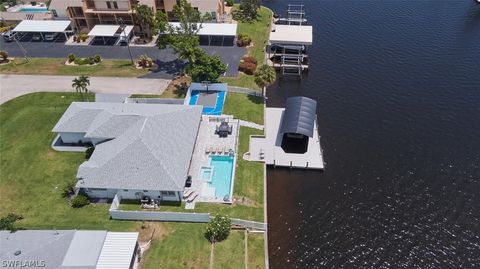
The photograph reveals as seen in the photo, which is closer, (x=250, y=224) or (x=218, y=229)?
(x=218, y=229)

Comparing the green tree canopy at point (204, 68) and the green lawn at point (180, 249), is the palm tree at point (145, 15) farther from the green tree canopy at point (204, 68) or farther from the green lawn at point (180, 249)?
the green lawn at point (180, 249)

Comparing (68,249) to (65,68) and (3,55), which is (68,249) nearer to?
(65,68)

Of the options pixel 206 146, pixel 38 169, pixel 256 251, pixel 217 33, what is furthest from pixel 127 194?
pixel 217 33

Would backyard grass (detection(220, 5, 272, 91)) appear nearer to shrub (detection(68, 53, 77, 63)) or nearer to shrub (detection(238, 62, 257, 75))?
shrub (detection(238, 62, 257, 75))

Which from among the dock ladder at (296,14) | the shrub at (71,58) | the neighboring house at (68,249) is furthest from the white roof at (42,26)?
the neighboring house at (68,249)

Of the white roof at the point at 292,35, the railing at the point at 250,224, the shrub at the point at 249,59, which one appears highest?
the white roof at the point at 292,35

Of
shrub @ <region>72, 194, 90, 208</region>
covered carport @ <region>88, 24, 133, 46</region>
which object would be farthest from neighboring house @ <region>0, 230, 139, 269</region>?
covered carport @ <region>88, 24, 133, 46</region>

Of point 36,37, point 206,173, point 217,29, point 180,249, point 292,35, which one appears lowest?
point 180,249
